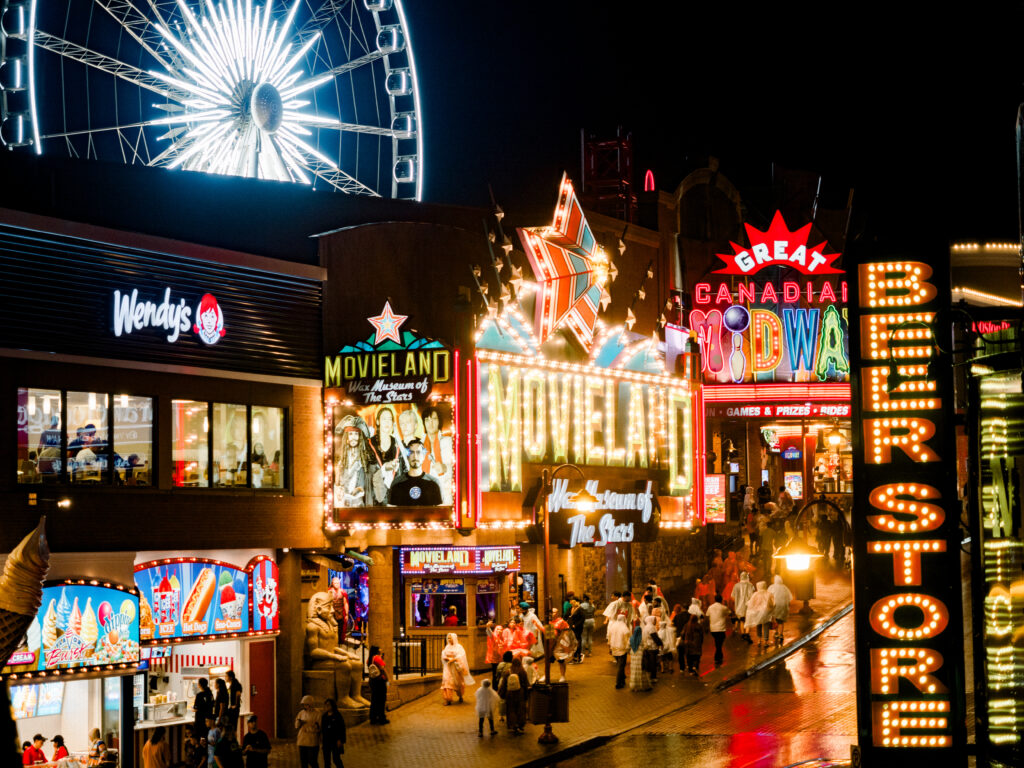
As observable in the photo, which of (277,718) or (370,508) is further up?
(370,508)

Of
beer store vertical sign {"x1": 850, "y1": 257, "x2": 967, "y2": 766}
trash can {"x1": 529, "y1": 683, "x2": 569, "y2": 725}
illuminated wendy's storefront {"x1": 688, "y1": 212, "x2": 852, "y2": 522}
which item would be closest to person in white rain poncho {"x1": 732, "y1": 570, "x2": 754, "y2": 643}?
trash can {"x1": 529, "y1": 683, "x2": 569, "y2": 725}

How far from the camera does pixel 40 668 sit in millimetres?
23453

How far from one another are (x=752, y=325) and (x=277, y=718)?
27.3m

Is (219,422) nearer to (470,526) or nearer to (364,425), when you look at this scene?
(364,425)

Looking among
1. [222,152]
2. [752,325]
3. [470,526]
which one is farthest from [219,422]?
[752,325]

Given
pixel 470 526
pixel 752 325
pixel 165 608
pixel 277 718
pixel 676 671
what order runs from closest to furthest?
pixel 165 608
pixel 277 718
pixel 470 526
pixel 676 671
pixel 752 325

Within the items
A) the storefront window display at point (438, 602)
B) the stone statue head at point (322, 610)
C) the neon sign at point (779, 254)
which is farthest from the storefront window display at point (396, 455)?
the neon sign at point (779, 254)

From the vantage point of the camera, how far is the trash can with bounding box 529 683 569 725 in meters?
26.6

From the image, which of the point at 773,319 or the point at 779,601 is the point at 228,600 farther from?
the point at 773,319

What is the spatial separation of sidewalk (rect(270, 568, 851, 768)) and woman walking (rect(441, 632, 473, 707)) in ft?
1.13

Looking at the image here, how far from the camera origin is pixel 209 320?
92.0 feet

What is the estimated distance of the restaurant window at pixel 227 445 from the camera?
2756 centimetres

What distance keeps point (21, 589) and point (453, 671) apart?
26.7m

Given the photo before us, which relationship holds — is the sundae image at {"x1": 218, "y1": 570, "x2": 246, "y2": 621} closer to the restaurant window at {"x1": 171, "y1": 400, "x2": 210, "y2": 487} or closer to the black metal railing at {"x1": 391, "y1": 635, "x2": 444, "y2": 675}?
the restaurant window at {"x1": 171, "y1": 400, "x2": 210, "y2": 487}
